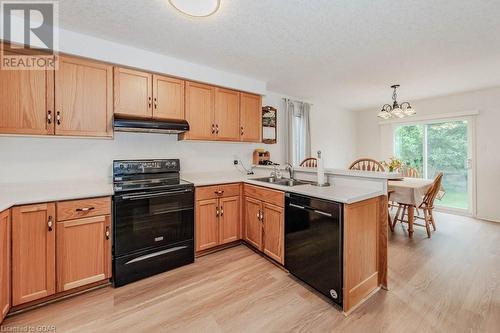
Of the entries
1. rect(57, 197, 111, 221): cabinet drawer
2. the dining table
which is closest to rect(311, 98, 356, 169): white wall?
the dining table

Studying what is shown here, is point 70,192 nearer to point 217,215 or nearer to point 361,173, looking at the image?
point 217,215

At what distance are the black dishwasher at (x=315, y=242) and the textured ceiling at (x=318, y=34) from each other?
153cm

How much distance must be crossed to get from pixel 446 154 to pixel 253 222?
438cm

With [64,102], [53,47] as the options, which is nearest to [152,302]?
[64,102]

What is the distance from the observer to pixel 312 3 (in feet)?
5.42

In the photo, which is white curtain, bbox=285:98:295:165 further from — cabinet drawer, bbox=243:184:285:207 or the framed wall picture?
cabinet drawer, bbox=243:184:285:207

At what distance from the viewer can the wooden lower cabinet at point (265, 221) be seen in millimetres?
2277

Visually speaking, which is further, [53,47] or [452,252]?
[452,252]

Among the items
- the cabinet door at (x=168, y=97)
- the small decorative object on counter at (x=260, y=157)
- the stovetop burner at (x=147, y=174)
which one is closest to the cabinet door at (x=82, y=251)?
the stovetop burner at (x=147, y=174)

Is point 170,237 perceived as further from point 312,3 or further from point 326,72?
point 326,72

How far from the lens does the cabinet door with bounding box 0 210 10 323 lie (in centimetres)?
148

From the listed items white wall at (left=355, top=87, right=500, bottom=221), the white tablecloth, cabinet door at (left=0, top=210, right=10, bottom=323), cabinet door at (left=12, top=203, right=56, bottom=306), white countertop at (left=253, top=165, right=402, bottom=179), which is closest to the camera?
cabinet door at (left=0, top=210, right=10, bottom=323)

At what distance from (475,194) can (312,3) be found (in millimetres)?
4721

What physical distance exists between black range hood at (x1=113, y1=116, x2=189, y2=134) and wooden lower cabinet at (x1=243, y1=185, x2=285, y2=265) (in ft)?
3.53
